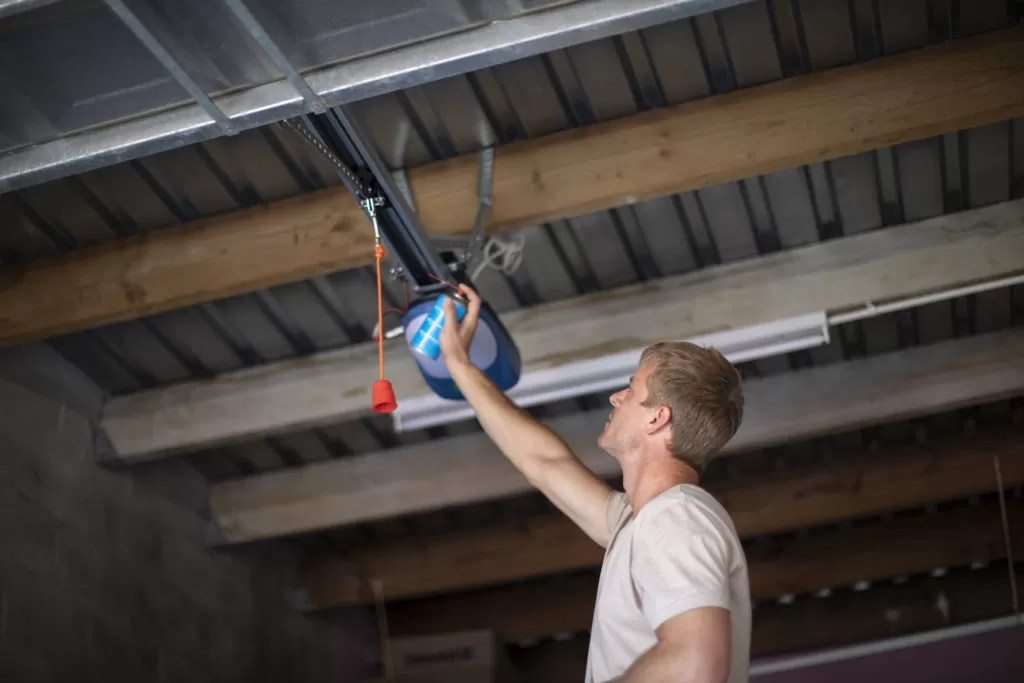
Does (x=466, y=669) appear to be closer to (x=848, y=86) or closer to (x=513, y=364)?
(x=513, y=364)

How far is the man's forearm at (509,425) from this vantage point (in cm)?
231

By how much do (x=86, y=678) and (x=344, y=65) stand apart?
2.67 meters

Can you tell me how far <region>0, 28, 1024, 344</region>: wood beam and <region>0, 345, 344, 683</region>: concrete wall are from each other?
20.0 inches

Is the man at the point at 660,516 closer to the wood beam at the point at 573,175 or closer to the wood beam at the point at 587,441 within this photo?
the wood beam at the point at 573,175

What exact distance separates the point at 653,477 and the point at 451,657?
341 cm

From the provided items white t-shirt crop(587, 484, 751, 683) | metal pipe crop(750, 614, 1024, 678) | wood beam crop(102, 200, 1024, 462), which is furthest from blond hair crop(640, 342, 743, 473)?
metal pipe crop(750, 614, 1024, 678)

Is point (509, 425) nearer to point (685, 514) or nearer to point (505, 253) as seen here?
point (685, 514)

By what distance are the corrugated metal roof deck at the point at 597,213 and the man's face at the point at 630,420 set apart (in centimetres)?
117

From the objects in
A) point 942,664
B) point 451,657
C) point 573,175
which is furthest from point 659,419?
point 451,657

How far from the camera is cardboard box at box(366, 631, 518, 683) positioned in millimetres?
4980

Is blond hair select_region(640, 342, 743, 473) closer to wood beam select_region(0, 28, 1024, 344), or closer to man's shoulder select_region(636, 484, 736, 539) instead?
man's shoulder select_region(636, 484, 736, 539)

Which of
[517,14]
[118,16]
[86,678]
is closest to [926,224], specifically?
[517,14]

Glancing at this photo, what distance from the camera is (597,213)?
3418 mm

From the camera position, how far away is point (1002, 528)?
520 cm
